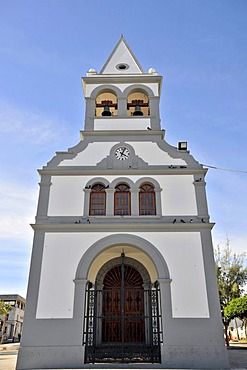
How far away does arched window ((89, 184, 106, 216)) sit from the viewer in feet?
43.4

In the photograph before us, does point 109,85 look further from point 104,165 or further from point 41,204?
point 41,204

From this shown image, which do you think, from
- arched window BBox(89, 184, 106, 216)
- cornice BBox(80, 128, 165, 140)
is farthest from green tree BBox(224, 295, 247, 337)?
arched window BBox(89, 184, 106, 216)

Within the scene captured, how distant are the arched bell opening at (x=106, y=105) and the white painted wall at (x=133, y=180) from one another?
416 centimetres

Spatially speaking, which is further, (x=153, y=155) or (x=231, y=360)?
(x=153, y=155)

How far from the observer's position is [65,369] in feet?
32.8

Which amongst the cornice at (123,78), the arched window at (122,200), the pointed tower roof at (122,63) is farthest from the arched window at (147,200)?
the pointed tower roof at (122,63)

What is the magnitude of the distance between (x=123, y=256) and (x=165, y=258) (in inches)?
76.1

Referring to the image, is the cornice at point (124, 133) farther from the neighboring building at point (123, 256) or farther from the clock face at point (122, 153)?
the clock face at point (122, 153)

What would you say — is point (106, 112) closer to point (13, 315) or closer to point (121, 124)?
point (121, 124)

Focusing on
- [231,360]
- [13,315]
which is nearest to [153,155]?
[231,360]

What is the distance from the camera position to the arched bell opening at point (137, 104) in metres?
16.1

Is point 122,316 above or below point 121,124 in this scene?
below

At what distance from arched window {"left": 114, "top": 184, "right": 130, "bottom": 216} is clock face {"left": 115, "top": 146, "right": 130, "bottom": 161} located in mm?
1393

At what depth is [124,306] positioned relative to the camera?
12047 millimetres
